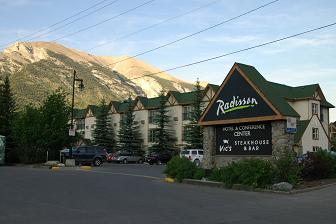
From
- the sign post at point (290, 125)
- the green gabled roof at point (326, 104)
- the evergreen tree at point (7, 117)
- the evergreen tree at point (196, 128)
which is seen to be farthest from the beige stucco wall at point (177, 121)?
the sign post at point (290, 125)

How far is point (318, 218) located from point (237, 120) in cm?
1349

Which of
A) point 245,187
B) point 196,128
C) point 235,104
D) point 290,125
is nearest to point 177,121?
point 196,128

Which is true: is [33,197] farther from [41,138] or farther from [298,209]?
[41,138]

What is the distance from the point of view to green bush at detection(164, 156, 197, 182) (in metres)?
23.6

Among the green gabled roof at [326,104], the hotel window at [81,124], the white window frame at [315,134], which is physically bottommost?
the white window frame at [315,134]

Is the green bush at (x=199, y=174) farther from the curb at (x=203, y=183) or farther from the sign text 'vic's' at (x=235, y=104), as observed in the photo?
the sign text 'vic's' at (x=235, y=104)

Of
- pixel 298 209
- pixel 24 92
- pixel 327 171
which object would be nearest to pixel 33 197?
pixel 298 209

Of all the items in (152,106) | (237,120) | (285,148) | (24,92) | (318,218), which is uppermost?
(24,92)

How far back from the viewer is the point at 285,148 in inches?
892

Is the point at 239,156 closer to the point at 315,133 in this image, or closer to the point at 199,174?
the point at 199,174

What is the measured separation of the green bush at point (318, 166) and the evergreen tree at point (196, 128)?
109 ft

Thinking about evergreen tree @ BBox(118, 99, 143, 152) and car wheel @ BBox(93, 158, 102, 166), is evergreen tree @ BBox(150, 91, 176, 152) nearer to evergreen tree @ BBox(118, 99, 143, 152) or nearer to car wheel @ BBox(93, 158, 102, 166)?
evergreen tree @ BBox(118, 99, 143, 152)

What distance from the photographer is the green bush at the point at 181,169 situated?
23562 mm

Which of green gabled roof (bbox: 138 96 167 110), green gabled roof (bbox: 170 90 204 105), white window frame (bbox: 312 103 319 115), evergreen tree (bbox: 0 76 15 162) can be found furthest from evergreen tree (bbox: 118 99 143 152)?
white window frame (bbox: 312 103 319 115)
